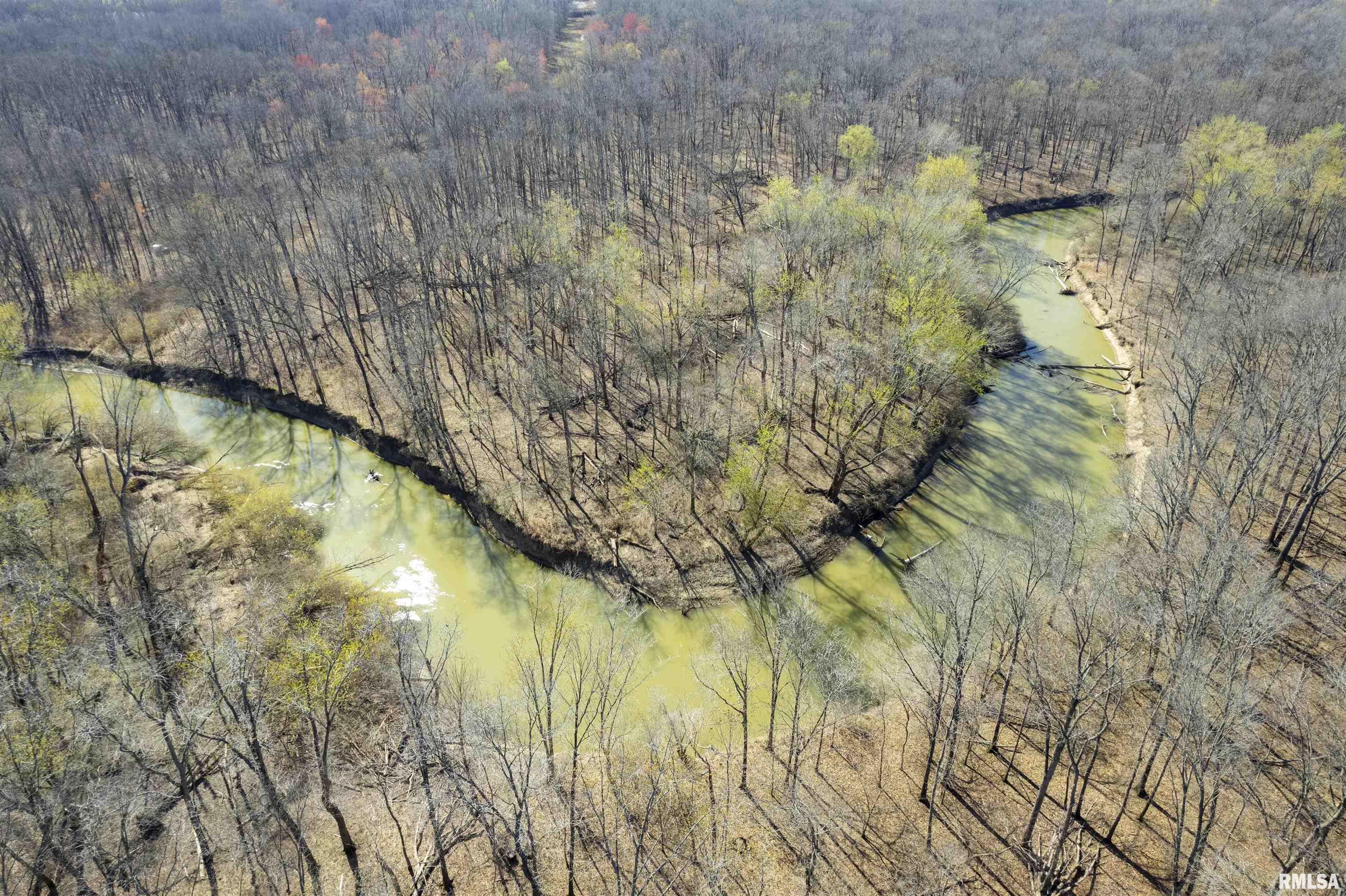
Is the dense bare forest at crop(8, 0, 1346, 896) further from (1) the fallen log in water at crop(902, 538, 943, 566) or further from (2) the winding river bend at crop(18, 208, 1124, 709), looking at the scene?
(2) the winding river bend at crop(18, 208, 1124, 709)

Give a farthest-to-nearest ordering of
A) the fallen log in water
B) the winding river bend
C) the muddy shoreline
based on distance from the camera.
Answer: the fallen log in water, the muddy shoreline, the winding river bend

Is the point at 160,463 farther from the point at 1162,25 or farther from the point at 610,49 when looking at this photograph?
the point at 1162,25

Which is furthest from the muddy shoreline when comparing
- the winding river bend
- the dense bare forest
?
the winding river bend

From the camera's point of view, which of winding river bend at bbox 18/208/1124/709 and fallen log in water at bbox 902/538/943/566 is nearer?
winding river bend at bbox 18/208/1124/709

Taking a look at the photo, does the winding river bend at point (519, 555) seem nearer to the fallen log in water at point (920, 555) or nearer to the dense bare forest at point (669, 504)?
the fallen log in water at point (920, 555)

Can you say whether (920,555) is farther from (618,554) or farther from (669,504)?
(618,554)

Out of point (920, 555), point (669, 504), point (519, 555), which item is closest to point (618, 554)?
point (669, 504)

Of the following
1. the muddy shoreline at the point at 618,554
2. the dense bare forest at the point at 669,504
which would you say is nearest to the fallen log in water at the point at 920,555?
the dense bare forest at the point at 669,504
